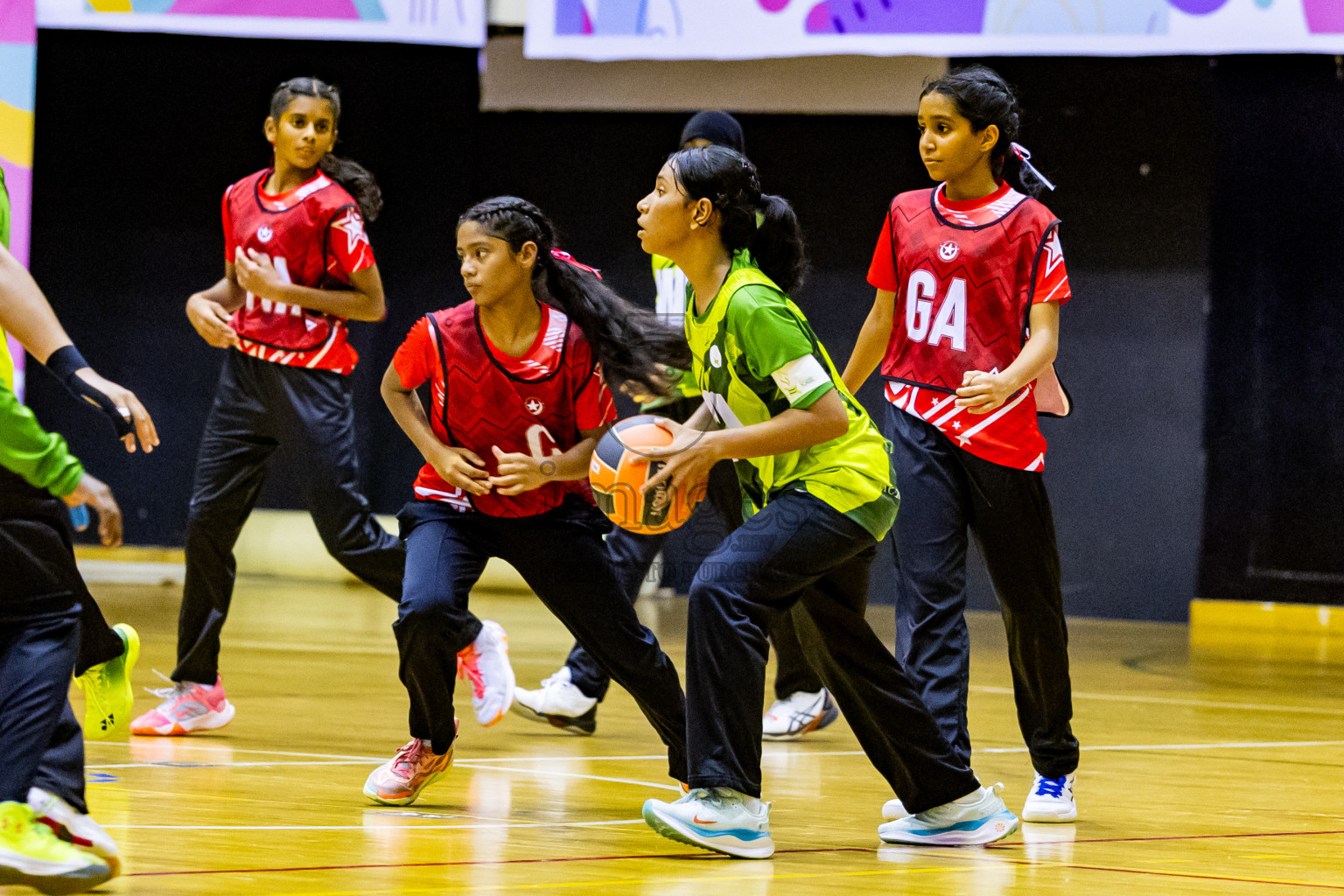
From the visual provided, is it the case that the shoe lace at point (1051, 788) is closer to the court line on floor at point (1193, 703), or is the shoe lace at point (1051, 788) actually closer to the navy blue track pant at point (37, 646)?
the navy blue track pant at point (37, 646)

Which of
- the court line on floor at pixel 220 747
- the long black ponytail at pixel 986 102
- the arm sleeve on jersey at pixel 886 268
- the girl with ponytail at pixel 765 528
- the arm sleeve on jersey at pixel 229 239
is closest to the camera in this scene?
the girl with ponytail at pixel 765 528

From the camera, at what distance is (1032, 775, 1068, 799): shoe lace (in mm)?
3691

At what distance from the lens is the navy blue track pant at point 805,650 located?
3055mm

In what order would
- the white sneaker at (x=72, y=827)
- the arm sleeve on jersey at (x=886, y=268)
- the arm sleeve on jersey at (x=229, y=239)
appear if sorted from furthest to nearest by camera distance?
the arm sleeve on jersey at (x=229, y=239), the arm sleeve on jersey at (x=886, y=268), the white sneaker at (x=72, y=827)

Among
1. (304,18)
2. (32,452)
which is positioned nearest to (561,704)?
(32,452)

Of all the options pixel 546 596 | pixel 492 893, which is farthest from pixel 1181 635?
pixel 492 893

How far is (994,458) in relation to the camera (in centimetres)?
357

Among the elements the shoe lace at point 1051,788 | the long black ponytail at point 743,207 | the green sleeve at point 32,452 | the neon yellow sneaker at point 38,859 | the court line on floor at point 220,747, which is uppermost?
the long black ponytail at point 743,207

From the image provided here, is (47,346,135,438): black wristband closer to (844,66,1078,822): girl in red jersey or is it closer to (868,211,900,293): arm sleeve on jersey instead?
(844,66,1078,822): girl in red jersey

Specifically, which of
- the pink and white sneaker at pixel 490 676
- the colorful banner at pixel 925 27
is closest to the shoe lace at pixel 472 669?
the pink and white sneaker at pixel 490 676

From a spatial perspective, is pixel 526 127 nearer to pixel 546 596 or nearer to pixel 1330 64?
pixel 1330 64

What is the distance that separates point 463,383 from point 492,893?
132 cm

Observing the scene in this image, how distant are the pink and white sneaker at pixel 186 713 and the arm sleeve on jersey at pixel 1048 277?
256 cm

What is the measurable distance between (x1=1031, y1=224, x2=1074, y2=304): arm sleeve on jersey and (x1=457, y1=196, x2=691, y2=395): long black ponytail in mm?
813
